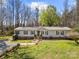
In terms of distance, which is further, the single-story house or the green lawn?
the single-story house

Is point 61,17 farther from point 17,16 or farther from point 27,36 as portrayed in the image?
point 27,36

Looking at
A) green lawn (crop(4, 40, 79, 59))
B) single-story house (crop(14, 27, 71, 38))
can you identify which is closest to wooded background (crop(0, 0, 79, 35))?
single-story house (crop(14, 27, 71, 38))

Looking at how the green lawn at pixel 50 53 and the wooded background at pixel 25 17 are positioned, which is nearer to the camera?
the green lawn at pixel 50 53

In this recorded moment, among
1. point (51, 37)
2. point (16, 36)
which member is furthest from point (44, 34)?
point (16, 36)

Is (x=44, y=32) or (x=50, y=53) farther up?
(x=50, y=53)

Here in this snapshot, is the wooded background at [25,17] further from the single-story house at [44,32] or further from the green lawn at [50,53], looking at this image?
the green lawn at [50,53]

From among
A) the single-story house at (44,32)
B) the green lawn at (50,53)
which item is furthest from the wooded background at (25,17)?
the green lawn at (50,53)

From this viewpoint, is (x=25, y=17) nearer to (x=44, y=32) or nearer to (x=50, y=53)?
(x=44, y=32)

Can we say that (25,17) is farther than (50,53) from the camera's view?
Yes

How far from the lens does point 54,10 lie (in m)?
67.2

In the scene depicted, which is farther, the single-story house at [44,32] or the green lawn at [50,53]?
the single-story house at [44,32]

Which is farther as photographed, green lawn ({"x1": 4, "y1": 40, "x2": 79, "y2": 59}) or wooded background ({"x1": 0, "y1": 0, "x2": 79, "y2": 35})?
wooded background ({"x1": 0, "y1": 0, "x2": 79, "y2": 35})

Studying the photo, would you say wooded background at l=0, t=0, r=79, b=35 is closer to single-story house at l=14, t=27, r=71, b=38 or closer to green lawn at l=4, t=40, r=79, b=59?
single-story house at l=14, t=27, r=71, b=38

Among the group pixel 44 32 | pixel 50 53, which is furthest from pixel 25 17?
pixel 50 53
